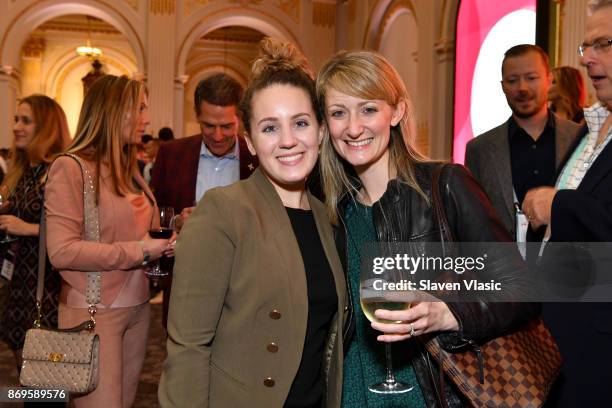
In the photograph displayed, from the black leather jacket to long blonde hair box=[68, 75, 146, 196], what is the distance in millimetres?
1166

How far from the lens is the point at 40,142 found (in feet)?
9.90

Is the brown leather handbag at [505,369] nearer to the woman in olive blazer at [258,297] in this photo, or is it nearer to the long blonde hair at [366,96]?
the woman in olive blazer at [258,297]

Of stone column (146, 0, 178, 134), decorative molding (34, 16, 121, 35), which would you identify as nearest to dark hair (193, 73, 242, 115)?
stone column (146, 0, 178, 134)

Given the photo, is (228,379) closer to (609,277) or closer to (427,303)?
(427,303)

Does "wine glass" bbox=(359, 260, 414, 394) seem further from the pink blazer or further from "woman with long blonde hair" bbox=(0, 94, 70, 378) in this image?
"woman with long blonde hair" bbox=(0, 94, 70, 378)

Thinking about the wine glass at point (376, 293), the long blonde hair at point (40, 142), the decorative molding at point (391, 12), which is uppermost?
the decorative molding at point (391, 12)

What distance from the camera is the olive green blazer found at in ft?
4.87

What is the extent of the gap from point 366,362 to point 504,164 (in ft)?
5.72

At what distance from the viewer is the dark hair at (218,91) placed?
9.70 ft

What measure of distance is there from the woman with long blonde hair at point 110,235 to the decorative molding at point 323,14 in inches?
404

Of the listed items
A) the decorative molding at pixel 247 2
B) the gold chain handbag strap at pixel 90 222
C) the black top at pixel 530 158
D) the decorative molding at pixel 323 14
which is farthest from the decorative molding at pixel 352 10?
the gold chain handbag strap at pixel 90 222

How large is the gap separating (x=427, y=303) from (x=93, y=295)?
4.84 ft

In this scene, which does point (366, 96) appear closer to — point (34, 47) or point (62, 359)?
point (62, 359)

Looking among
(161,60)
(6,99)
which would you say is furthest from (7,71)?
(161,60)
